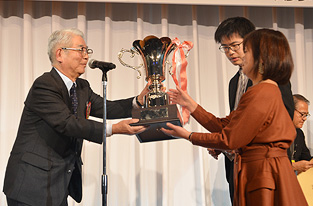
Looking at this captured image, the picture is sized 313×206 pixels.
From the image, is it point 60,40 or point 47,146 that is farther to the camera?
point 60,40

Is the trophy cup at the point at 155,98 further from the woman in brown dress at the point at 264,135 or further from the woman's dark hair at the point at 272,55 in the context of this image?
the woman's dark hair at the point at 272,55

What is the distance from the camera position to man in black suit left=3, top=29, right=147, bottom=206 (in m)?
2.41

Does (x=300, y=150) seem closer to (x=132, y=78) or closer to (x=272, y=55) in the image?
(x=132, y=78)

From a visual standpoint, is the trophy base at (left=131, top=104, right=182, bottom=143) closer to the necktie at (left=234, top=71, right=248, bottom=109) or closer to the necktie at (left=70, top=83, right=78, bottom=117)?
the necktie at (left=70, top=83, right=78, bottom=117)

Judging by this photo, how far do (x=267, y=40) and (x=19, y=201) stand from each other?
166 centimetres

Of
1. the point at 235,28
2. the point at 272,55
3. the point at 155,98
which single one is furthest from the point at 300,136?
the point at 272,55

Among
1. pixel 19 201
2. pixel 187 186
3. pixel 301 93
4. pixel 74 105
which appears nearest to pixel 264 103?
pixel 74 105

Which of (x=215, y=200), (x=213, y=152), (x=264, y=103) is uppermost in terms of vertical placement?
(x=264, y=103)

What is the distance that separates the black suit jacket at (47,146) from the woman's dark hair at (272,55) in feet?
3.36

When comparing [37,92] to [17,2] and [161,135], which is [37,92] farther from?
[17,2]

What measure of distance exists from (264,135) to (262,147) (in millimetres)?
62

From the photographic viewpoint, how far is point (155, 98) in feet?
8.44

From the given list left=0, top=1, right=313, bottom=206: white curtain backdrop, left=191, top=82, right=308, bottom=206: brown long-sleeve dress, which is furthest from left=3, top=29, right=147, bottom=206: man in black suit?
left=0, top=1, right=313, bottom=206: white curtain backdrop

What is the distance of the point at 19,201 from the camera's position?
2.37 m
